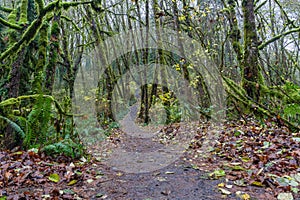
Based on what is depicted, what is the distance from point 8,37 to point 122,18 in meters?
12.4

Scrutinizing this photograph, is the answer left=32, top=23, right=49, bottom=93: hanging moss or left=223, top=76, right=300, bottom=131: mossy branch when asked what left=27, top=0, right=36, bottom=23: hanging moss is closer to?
left=32, top=23, right=49, bottom=93: hanging moss

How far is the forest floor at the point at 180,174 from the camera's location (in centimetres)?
310

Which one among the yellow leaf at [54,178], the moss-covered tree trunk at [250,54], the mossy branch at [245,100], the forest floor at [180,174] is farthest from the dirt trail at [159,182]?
the moss-covered tree trunk at [250,54]

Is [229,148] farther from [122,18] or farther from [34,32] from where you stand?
[122,18]

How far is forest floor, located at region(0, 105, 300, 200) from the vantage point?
10.2 ft

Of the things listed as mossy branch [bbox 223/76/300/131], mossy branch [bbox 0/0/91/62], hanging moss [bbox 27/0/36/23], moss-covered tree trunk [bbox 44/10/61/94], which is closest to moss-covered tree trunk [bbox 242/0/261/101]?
mossy branch [bbox 223/76/300/131]

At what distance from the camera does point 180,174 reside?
13.2ft

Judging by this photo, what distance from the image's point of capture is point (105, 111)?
43.1 ft

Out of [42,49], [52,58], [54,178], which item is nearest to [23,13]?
[42,49]

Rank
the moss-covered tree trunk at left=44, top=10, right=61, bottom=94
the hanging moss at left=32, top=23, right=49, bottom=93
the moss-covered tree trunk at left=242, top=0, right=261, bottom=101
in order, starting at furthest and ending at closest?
the moss-covered tree trunk at left=44, top=10, right=61, bottom=94, the moss-covered tree trunk at left=242, top=0, right=261, bottom=101, the hanging moss at left=32, top=23, right=49, bottom=93

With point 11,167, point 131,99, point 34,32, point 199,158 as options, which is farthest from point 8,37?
point 131,99

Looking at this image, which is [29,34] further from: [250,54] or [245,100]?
[250,54]

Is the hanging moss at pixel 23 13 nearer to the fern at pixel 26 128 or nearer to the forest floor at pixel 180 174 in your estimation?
the fern at pixel 26 128

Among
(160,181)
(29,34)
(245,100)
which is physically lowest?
(160,181)
